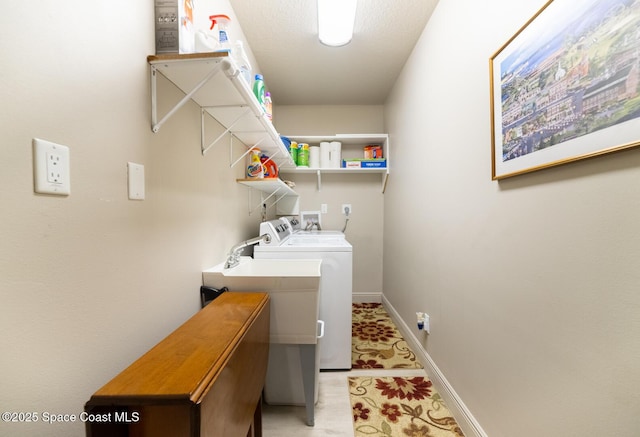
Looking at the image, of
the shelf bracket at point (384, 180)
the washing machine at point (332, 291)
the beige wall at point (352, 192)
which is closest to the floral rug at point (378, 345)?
the washing machine at point (332, 291)

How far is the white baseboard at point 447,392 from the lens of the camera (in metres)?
1.26

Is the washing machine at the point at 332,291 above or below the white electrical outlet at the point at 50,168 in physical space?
below

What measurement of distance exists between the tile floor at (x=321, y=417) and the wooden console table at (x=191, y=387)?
0.63m

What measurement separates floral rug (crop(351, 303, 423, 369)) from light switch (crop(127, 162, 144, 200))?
5.98 ft

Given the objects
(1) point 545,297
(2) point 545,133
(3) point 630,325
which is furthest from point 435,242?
(3) point 630,325

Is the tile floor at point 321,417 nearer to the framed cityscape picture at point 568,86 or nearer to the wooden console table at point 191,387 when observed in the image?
the wooden console table at point 191,387

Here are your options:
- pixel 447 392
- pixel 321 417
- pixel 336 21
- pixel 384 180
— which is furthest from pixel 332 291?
pixel 336 21

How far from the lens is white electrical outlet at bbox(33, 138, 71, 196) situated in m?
0.55

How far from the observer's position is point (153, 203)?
921 mm

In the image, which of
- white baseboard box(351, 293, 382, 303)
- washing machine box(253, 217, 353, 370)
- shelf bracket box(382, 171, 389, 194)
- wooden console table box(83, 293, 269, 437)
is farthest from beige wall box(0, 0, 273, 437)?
white baseboard box(351, 293, 382, 303)

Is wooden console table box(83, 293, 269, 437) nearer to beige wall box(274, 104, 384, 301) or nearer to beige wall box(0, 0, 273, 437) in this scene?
beige wall box(0, 0, 273, 437)

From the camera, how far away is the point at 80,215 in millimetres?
647

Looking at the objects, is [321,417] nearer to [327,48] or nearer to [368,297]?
[368,297]

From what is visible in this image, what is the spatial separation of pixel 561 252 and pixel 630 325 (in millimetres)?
237
